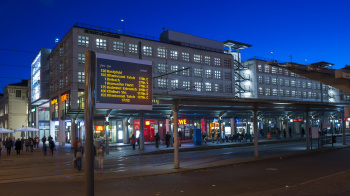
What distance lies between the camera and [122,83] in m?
14.1

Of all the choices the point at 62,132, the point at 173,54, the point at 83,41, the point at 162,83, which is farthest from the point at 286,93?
the point at 62,132

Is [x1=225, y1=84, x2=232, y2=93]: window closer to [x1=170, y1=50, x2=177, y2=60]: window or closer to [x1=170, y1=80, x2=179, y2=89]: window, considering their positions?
[x1=170, y1=80, x2=179, y2=89]: window

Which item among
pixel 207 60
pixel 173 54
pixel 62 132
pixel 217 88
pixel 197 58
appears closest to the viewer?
pixel 62 132

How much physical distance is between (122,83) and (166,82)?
3428cm

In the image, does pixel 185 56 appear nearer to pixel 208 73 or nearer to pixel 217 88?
pixel 208 73

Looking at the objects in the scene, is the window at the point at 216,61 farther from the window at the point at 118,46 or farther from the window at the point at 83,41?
the window at the point at 83,41

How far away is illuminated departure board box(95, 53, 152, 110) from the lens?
13414 millimetres

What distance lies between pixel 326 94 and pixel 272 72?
2179cm

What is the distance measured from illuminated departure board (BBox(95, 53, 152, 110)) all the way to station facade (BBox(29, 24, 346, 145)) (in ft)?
55.1

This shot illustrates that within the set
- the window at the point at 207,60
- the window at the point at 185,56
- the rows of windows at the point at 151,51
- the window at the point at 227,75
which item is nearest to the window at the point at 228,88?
the window at the point at 227,75

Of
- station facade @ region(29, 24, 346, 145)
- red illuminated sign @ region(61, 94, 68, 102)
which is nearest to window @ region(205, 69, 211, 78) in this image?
station facade @ region(29, 24, 346, 145)

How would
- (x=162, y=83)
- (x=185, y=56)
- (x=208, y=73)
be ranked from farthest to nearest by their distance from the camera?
(x=208, y=73)
(x=185, y=56)
(x=162, y=83)

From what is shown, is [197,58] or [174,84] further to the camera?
[197,58]

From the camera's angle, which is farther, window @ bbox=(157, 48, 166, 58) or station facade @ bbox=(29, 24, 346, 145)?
window @ bbox=(157, 48, 166, 58)
